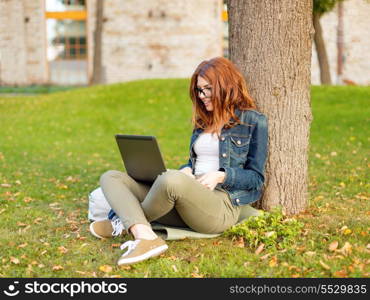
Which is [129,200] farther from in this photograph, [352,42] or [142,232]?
[352,42]

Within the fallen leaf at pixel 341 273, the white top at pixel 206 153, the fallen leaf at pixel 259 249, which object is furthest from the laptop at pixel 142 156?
the fallen leaf at pixel 341 273

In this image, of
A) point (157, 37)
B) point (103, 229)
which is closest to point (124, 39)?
point (157, 37)

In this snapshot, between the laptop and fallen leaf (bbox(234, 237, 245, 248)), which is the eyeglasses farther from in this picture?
fallen leaf (bbox(234, 237, 245, 248))

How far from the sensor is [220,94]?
150 inches

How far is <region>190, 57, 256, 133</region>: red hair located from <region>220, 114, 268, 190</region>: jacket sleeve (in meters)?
0.16

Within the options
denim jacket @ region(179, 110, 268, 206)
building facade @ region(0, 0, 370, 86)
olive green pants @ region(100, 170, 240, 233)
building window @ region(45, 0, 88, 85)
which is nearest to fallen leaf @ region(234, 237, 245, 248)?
olive green pants @ region(100, 170, 240, 233)

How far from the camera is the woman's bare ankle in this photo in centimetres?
351

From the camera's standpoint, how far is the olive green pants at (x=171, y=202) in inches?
137

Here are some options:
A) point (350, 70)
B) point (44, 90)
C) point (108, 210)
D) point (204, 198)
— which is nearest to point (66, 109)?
point (44, 90)

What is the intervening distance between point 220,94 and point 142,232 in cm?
107

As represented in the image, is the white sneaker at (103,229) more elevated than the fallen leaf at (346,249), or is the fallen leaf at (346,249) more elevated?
the fallen leaf at (346,249)

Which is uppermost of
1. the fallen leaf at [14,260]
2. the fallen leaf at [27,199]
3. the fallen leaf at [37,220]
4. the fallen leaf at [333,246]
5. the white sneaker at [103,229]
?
the fallen leaf at [333,246]

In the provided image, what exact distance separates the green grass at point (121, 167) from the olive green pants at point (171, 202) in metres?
0.18

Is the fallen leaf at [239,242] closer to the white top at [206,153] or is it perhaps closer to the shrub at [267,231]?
the shrub at [267,231]
